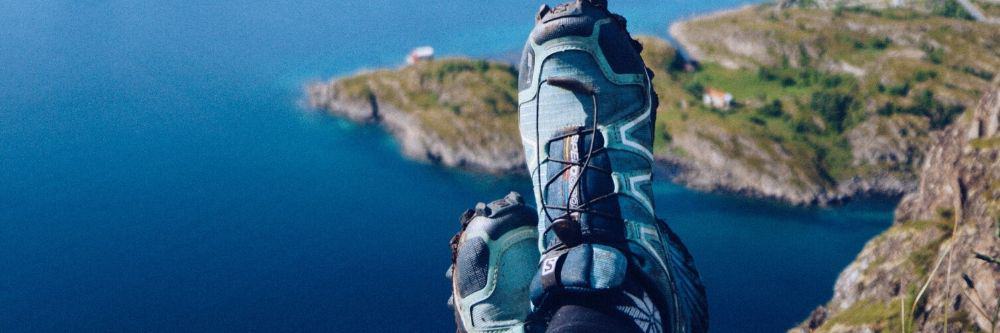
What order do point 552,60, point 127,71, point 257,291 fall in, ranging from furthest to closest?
point 127,71 < point 257,291 < point 552,60

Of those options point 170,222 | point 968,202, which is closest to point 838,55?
point 968,202

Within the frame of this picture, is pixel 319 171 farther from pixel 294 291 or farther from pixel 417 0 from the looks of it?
pixel 417 0

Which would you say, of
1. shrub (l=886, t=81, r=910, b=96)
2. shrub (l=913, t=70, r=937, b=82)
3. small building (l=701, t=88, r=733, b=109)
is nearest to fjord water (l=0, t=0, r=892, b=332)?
small building (l=701, t=88, r=733, b=109)

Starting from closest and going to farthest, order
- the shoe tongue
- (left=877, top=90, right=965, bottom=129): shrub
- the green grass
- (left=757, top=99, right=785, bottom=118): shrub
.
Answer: the shoe tongue
the green grass
(left=877, top=90, right=965, bottom=129): shrub
(left=757, top=99, right=785, bottom=118): shrub

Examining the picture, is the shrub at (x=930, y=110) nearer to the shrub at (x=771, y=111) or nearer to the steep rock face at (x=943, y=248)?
the shrub at (x=771, y=111)

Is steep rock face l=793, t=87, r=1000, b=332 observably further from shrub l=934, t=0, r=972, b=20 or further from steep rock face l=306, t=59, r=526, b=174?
shrub l=934, t=0, r=972, b=20

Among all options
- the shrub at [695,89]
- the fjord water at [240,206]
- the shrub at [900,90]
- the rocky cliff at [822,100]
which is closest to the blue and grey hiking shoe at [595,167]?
the fjord water at [240,206]

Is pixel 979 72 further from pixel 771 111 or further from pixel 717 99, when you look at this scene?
pixel 717 99
